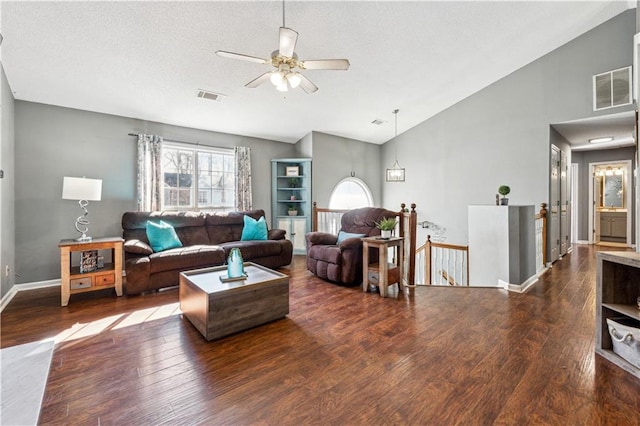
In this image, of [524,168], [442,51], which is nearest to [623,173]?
[524,168]

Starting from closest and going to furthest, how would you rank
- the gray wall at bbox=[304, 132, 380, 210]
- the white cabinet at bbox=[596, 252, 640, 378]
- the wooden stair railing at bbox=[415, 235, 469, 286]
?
the white cabinet at bbox=[596, 252, 640, 378]
the wooden stair railing at bbox=[415, 235, 469, 286]
the gray wall at bbox=[304, 132, 380, 210]

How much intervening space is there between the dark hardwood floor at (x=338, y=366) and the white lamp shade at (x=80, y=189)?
4.20 feet

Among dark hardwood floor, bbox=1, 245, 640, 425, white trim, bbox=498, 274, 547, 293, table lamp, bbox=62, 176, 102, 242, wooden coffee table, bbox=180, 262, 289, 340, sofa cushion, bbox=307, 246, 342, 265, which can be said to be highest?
→ table lamp, bbox=62, 176, 102, 242

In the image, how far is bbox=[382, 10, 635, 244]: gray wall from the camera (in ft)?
14.0

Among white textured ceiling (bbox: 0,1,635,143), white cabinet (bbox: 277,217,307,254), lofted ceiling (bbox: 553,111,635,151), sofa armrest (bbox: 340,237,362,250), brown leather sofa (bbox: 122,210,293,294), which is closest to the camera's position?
white textured ceiling (bbox: 0,1,635,143)

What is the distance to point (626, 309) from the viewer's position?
197 centimetres

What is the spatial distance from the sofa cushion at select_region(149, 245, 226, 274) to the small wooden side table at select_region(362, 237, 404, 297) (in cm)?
213

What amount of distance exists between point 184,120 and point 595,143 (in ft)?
27.6

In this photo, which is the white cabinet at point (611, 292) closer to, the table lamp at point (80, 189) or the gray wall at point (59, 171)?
the table lamp at point (80, 189)

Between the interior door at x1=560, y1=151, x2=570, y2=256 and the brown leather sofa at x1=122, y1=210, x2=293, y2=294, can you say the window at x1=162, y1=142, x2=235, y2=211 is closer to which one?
the brown leather sofa at x1=122, y1=210, x2=293, y2=294

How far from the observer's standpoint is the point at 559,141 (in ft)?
17.3

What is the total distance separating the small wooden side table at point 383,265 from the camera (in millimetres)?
3363

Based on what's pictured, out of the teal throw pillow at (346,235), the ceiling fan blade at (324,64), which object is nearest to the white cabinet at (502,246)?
→ the teal throw pillow at (346,235)

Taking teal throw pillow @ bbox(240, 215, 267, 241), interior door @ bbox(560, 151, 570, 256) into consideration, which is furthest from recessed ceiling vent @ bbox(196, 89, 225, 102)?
interior door @ bbox(560, 151, 570, 256)
